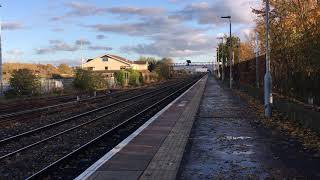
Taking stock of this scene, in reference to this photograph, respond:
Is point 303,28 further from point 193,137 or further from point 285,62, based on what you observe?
point 193,137

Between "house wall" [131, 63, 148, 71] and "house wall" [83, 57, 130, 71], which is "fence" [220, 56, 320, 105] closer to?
"house wall" [83, 57, 130, 71]

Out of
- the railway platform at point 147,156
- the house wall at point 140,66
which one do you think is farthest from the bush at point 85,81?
the house wall at point 140,66

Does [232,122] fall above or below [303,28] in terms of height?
below

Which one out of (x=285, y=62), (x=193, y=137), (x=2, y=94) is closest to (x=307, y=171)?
(x=193, y=137)

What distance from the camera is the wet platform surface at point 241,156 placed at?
31.1 ft

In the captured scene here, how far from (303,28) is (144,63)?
177 m

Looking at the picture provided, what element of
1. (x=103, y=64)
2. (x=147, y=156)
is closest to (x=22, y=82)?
(x=147, y=156)

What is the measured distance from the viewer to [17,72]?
166ft

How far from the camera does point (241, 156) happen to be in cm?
1149

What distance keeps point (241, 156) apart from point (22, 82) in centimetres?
4143

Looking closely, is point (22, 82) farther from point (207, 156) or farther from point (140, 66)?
point (140, 66)

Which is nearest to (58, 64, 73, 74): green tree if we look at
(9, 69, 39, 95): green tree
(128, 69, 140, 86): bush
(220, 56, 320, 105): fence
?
(128, 69, 140, 86): bush

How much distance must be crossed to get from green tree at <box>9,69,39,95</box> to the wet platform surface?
35.2 meters

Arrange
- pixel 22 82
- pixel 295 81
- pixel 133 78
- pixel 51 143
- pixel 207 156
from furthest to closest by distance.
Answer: pixel 133 78
pixel 22 82
pixel 295 81
pixel 51 143
pixel 207 156
